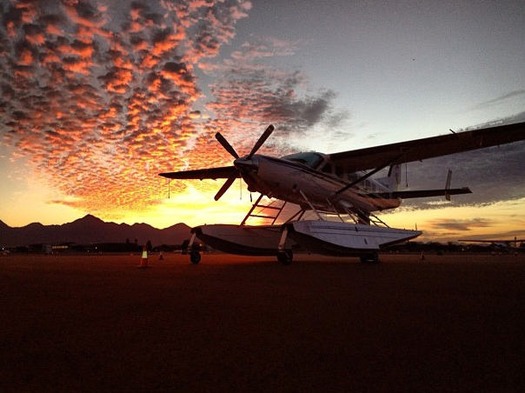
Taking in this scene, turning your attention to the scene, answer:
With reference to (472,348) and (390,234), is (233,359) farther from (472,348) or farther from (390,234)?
Answer: (390,234)

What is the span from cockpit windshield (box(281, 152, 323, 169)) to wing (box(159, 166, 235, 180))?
3.15 meters

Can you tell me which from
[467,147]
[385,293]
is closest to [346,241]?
[467,147]

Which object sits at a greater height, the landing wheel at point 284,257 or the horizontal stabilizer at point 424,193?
the horizontal stabilizer at point 424,193

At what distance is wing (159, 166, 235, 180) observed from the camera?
17.7m

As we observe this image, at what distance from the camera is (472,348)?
2785 mm

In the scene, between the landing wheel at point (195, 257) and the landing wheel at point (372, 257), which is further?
the landing wheel at point (372, 257)

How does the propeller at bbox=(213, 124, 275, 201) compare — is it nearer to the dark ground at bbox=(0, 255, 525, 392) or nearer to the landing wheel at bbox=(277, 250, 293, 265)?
the landing wheel at bbox=(277, 250, 293, 265)

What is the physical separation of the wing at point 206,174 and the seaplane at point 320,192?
0.18 meters

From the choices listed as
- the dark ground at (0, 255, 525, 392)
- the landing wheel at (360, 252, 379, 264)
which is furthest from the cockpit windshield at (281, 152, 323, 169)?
the dark ground at (0, 255, 525, 392)

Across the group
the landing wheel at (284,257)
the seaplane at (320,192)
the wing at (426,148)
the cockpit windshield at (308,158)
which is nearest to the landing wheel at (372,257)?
the seaplane at (320,192)

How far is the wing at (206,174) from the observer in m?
17.7

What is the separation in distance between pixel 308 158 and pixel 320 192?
1.33 meters

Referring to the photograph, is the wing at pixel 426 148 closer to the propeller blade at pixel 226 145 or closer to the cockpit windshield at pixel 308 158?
the cockpit windshield at pixel 308 158

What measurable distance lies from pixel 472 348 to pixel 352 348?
0.83 meters
